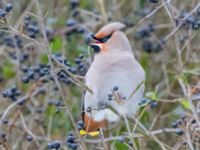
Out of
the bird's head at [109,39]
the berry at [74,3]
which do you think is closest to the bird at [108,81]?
the bird's head at [109,39]

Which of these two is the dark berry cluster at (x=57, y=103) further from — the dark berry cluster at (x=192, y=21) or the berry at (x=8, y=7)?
the dark berry cluster at (x=192, y=21)

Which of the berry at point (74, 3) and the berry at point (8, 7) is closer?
the berry at point (8, 7)

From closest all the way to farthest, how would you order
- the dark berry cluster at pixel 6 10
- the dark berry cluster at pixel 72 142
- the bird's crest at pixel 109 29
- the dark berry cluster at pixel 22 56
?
the dark berry cluster at pixel 6 10 → the dark berry cluster at pixel 72 142 → the bird's crest at pixel 109 29 → the dark berry cluster at pixel 22 56

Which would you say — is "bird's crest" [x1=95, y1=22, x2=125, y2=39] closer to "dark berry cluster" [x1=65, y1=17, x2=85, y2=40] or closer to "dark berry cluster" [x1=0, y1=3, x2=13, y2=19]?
"dark berry cluster" [x1=0, y1=3, x2=13, y2=19]

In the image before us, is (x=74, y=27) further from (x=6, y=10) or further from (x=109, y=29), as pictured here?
(x=6, y=10)

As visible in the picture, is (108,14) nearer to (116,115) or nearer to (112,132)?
(112,132)

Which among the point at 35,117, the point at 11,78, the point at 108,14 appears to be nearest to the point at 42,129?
the point at 35,117

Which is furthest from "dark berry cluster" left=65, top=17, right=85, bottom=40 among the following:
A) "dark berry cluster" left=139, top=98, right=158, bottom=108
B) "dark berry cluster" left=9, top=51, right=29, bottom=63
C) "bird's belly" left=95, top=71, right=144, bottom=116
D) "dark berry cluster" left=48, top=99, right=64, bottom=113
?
"dark berry cluster" left=139, top=98, right=158, bottom=108

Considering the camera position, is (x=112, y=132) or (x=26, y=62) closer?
(x=112, y=132)

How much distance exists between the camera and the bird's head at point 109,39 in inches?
137

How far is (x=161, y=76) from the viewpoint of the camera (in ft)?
16.1

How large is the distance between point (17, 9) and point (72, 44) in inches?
23.8

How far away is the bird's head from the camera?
3.48 meters

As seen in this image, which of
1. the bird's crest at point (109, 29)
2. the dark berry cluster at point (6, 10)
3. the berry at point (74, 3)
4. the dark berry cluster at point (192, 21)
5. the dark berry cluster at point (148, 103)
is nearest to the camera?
the dark berry cluster at point (6, 10)
